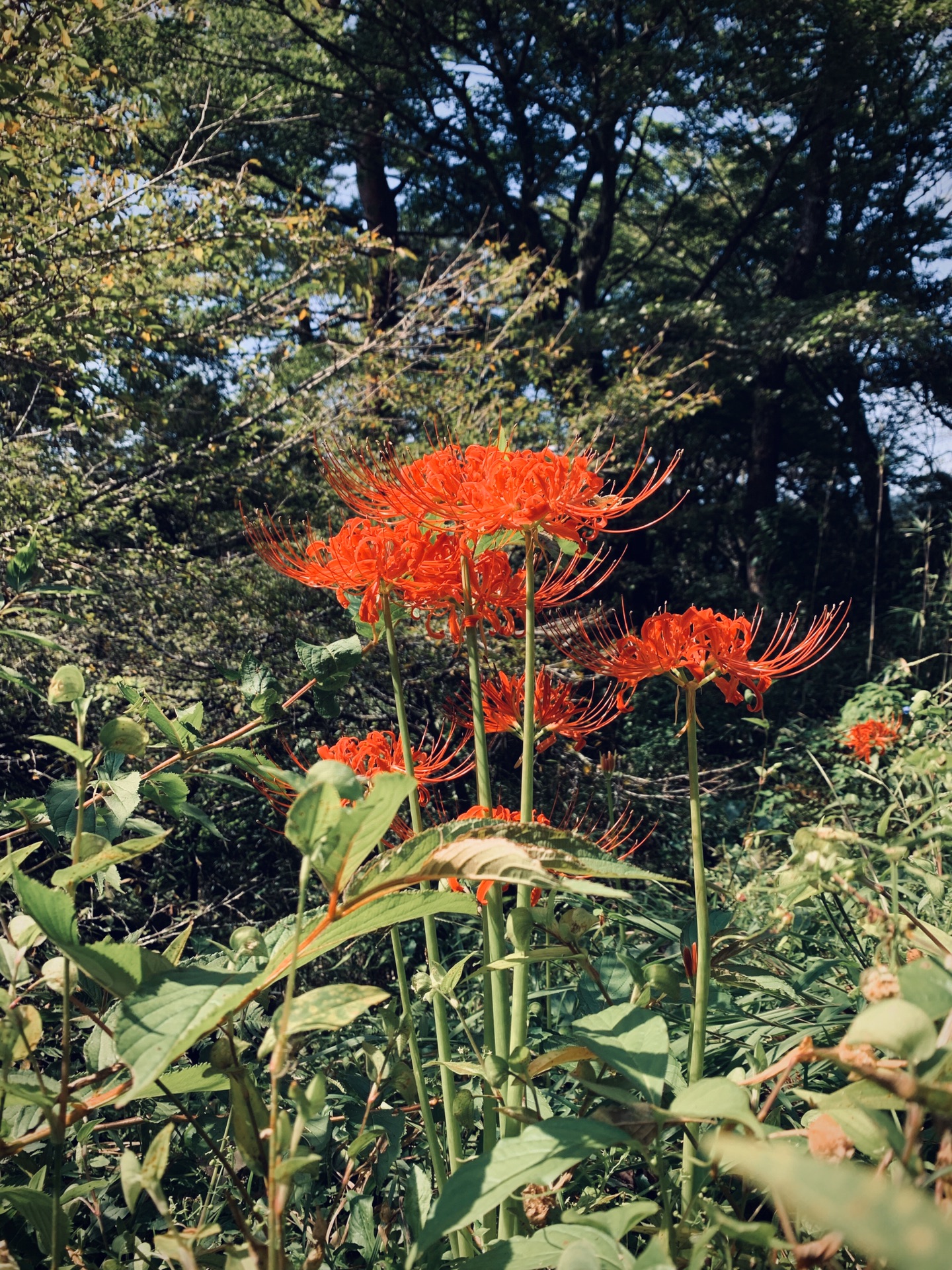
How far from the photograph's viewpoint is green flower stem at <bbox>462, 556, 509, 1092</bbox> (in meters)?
0.77

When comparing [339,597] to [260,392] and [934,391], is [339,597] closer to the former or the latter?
[260,392]

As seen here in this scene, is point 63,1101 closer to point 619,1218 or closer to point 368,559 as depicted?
point 619,1218

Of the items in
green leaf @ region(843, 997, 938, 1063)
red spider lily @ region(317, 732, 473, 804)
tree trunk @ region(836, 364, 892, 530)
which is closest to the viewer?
green leaf @ region(843, 997, 938, 1063)

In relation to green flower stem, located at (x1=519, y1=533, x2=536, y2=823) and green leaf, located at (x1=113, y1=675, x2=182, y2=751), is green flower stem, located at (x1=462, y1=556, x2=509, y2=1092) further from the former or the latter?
green leaf, located at (x1=113, y1=675, x2=182, y2=751)

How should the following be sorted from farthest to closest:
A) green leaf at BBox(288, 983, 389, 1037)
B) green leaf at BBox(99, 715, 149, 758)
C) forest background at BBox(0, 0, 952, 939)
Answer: forest background at BBox(0, 0, 952, 939) → green leaf at BBox(99, 715, 149, 758) → green leaf at BBox(288, 983, 389, 1037)

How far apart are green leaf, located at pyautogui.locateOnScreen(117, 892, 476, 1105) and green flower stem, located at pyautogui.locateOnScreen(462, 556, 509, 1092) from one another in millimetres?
159

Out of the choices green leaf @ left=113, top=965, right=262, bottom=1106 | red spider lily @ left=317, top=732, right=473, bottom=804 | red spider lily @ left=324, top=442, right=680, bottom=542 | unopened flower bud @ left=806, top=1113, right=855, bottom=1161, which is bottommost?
unopened flower bud @ left=806, top=1113, right=855, bottom=1161

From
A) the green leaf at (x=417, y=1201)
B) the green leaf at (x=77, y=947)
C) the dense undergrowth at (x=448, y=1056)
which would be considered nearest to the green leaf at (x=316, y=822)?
the dense undergrowth at (x=448, y=1056)

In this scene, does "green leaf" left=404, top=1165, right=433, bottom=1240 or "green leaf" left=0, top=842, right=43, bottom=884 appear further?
"green leaf" left=404, top=1165, right=433, bottom=1240

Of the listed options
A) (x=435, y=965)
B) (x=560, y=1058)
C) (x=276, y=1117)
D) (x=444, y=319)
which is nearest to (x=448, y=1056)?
(x=435, y=965)

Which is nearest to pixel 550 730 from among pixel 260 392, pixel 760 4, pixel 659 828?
pixel 260 392

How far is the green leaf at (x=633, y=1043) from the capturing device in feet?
1.78

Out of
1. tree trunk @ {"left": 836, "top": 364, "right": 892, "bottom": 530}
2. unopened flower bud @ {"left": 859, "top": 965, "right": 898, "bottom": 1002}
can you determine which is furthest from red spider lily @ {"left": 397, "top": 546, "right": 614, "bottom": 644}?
tree trunk @ {"left": 836, "top": 364, "right": 892, "bottom": 530}

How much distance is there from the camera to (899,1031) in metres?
0.41
